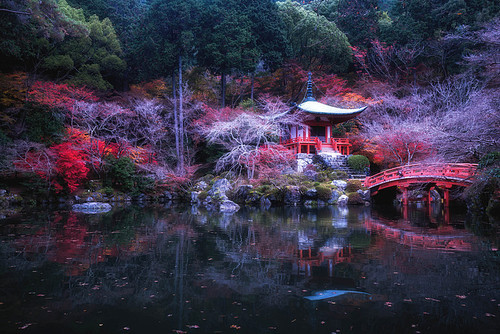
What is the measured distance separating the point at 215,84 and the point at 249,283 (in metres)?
24.3

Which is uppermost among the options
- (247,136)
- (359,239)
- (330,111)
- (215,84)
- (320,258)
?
(215,84)

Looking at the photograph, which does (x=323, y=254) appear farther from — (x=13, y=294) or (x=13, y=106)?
(x=13, y=106)

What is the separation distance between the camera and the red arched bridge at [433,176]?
13362 mm

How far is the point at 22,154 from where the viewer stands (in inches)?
707

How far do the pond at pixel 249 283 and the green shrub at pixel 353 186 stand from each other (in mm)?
10249

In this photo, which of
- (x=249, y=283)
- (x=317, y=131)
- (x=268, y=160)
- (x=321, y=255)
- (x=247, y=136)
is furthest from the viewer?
(x=317, y=131)

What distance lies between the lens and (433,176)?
574 inches

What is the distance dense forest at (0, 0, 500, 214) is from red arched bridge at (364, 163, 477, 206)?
976mm

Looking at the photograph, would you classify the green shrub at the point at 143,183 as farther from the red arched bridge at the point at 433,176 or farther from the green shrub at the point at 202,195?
the red arched bridge at the point at 433,176

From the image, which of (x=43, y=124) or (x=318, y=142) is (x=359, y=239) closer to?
(x=318, y=142)

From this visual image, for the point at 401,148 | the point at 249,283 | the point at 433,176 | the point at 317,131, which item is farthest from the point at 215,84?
the point at 249,283

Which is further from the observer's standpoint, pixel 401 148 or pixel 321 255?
pixel 401 148

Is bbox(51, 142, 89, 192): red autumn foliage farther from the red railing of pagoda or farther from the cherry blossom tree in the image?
the red railing of pagoda

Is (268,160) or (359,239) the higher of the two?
(268,160)
